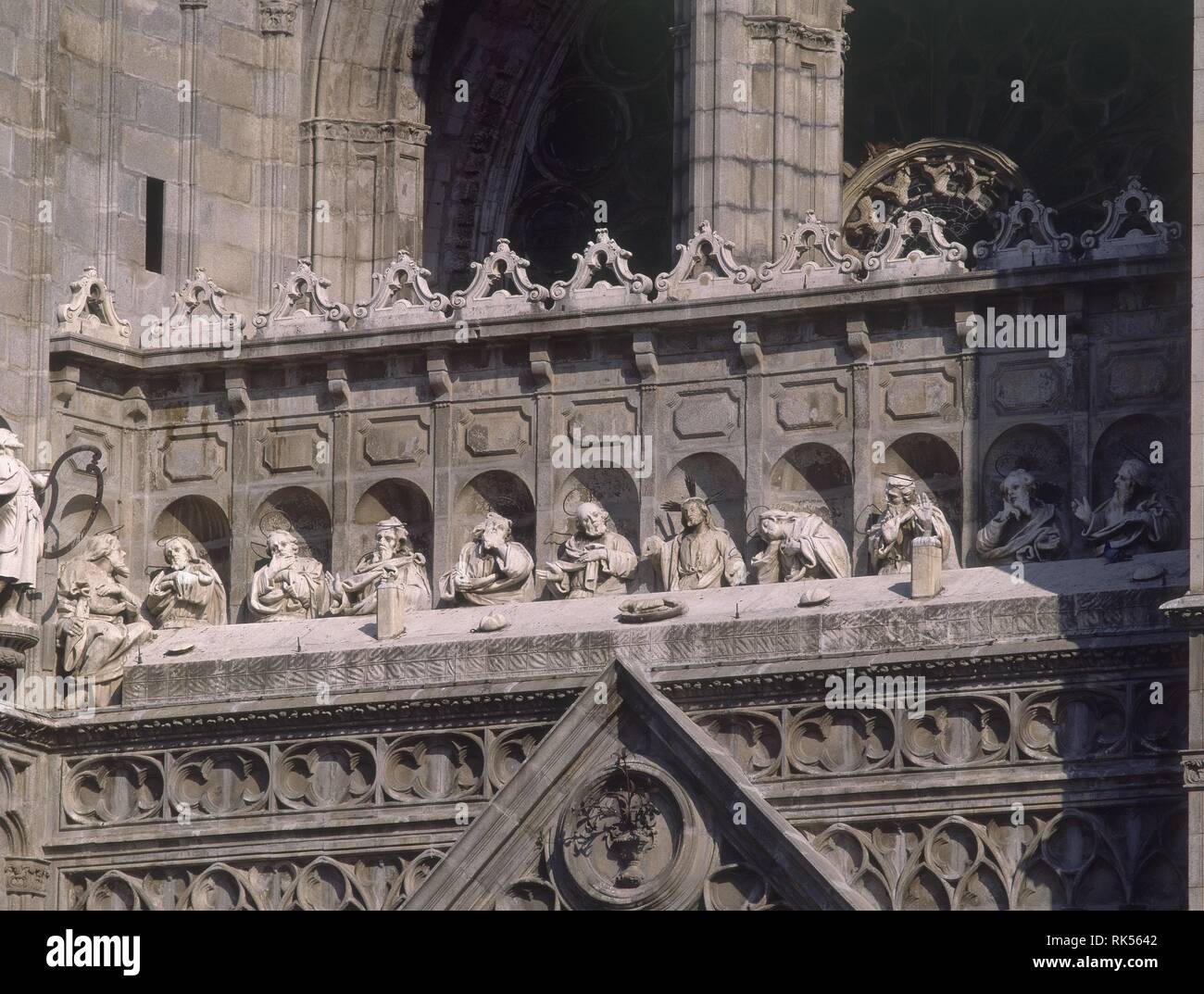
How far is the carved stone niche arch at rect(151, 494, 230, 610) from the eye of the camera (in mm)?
52406

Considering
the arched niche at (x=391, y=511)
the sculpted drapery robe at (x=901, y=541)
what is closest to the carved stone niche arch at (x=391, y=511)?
the arched niche at (x=391, y=511)

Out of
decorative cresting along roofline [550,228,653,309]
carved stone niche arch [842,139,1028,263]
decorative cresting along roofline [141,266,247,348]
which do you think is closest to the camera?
decorative cresting along roofline [550,228,653,309]

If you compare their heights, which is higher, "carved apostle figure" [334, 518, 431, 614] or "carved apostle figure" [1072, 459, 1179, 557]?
"carved apostle figure" [1072, 459, 1179, 557]

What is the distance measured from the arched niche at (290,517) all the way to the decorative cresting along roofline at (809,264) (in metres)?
5.02

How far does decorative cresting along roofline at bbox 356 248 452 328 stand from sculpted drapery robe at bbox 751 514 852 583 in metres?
4.32

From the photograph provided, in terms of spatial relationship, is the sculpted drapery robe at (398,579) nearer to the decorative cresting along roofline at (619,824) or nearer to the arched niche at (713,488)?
the arched niche at (713,488)

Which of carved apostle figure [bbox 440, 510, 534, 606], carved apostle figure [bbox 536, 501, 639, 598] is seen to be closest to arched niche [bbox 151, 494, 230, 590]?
carved apostle figure [bbox 440, 510, 534, 606]

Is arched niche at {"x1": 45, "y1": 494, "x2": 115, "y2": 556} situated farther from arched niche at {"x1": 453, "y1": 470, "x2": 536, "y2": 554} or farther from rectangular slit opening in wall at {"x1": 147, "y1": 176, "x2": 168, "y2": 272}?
arched niche at {"x1": 453, "y1": 470, "x2": 536, "y2": 554}

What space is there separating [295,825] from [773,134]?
8.80 meters

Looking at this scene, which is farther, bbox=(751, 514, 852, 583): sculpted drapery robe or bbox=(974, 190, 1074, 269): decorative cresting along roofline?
bbox=(751, 514, 852, 583): sculpted drapery robe

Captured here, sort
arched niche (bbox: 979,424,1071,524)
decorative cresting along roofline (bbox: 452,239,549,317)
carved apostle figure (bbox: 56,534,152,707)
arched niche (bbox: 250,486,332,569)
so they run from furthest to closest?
1. arched niche (bbox: 250,486,332,569)
2. decorative cresting along roofline (bbox: 452,239,549,317)
3. carved apostle figure (bbox: 56,534,152,707)
4. arched niche (bbox: 979,424,1071,524)

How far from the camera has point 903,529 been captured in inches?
1941

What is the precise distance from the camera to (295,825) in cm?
4969

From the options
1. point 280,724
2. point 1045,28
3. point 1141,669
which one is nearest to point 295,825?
point 280,724
